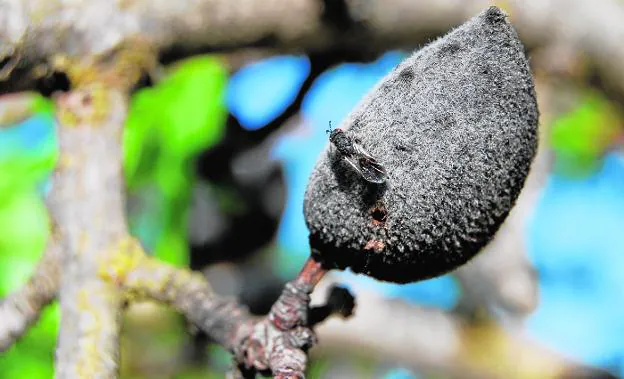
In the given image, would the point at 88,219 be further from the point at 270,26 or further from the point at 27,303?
the point at 270,26

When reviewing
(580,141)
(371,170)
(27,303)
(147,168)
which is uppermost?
(580,141)

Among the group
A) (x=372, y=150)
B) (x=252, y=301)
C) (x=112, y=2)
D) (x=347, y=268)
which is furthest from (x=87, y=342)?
(x=252, y=301)

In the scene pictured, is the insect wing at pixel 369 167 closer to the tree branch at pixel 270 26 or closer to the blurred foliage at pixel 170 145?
the tree branch at pixel 270 26

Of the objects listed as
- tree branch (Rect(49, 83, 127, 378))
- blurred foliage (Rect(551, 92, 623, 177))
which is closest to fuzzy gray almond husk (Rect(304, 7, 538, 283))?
tree branch (Rect(49, 83, 127, 378))

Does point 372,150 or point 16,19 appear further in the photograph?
point 16,19

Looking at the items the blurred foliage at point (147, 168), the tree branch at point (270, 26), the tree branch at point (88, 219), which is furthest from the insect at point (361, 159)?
the blurred foliage at point (147, 168)

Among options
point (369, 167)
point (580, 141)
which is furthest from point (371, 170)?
point (580, 141)

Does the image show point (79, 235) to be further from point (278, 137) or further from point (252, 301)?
point (278, 137)
